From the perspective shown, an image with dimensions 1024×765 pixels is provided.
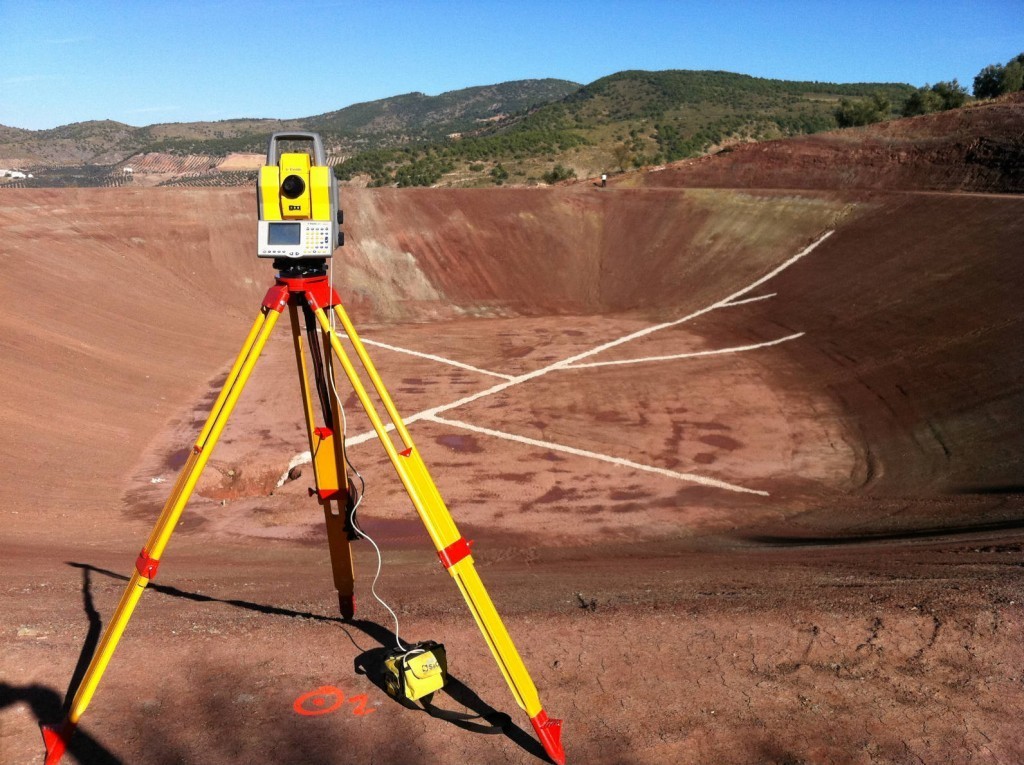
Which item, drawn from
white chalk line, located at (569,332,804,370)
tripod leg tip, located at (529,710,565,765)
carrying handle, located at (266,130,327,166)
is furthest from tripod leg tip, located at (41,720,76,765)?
white chalk line, located at (569,332,804,370)

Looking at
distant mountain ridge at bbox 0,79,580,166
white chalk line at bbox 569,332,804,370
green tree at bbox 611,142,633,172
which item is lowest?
white chalk line at bbox 569,332,804,370

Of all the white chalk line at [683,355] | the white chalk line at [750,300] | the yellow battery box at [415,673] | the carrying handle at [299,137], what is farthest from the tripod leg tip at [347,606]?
the white chalk line at [750,300]

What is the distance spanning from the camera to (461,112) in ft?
653

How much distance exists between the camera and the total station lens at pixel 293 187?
5.46m

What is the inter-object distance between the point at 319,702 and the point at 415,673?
0.89 meters

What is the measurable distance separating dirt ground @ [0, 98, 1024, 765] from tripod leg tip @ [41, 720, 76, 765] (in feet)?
0.63

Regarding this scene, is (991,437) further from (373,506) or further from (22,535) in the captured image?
(22,535)

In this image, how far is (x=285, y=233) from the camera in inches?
220

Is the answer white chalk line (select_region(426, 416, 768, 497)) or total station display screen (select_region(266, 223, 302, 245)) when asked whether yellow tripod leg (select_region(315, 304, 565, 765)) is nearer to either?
total station display screen (select_region(266, 223, 302, 245))

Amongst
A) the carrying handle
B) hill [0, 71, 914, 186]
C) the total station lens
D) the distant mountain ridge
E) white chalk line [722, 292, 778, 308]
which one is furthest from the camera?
the distant mountain ridge

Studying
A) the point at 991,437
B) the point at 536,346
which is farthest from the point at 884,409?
the point at 536,346

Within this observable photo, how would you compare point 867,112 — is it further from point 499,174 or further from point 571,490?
point 571,490

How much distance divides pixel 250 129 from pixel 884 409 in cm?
15336

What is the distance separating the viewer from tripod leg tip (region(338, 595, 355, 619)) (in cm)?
746
